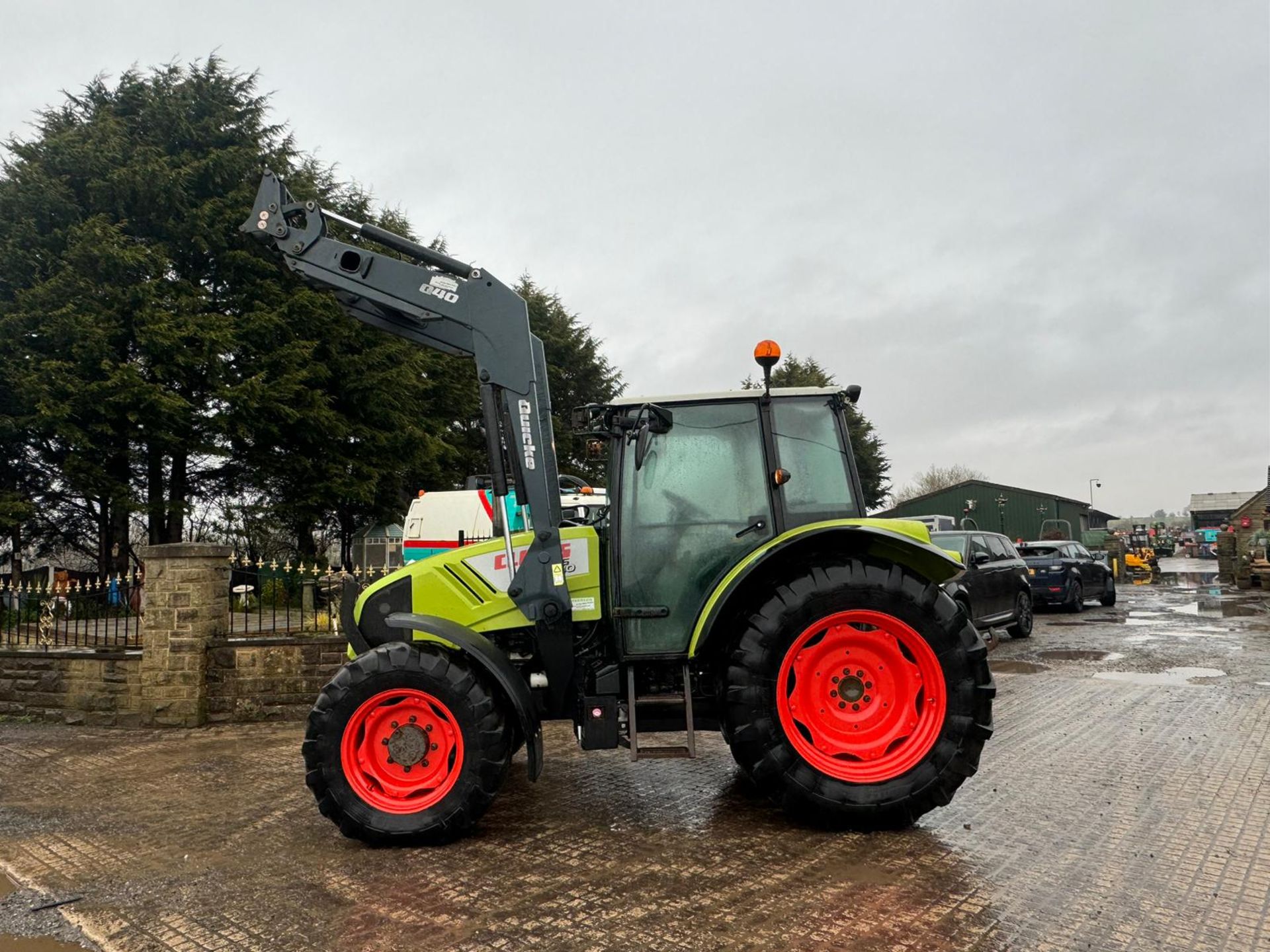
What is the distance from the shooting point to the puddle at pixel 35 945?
333cm

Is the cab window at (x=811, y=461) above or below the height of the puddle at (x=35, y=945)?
above

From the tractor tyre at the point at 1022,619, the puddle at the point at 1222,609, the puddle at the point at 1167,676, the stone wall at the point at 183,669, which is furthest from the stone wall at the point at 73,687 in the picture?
the puddle at the point at 1222,609

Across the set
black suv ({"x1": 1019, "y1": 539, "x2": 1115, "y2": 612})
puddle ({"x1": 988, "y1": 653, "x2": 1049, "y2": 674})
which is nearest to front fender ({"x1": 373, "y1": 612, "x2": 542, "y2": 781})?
puddle ({"x1": 988, "y1": 653, "x2": 1049, "y2": 674})

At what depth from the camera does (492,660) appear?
4469 mm

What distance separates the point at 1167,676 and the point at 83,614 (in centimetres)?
1119

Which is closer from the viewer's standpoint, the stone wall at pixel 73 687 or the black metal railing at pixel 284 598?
the stone wall at pixel 73 687

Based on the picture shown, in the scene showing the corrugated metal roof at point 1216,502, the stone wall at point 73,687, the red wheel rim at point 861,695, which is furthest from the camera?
the corrugated metal roof at point 1216,502

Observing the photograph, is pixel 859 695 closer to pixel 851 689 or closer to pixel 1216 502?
pixel 851 689

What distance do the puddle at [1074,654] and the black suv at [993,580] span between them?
87 centimetres

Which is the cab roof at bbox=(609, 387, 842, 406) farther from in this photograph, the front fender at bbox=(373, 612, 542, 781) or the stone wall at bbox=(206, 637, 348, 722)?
the stone wall at bbox=(206, 637, 348, 722)

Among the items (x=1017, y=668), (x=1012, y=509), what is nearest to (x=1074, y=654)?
(x=1017, y=668)

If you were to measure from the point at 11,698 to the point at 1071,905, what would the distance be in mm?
9104

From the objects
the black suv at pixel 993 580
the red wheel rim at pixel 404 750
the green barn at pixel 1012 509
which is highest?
the green barn at pixel 1012 509

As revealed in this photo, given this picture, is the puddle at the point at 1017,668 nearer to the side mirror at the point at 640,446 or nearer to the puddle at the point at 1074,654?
the puddle at the point at 1074,654
